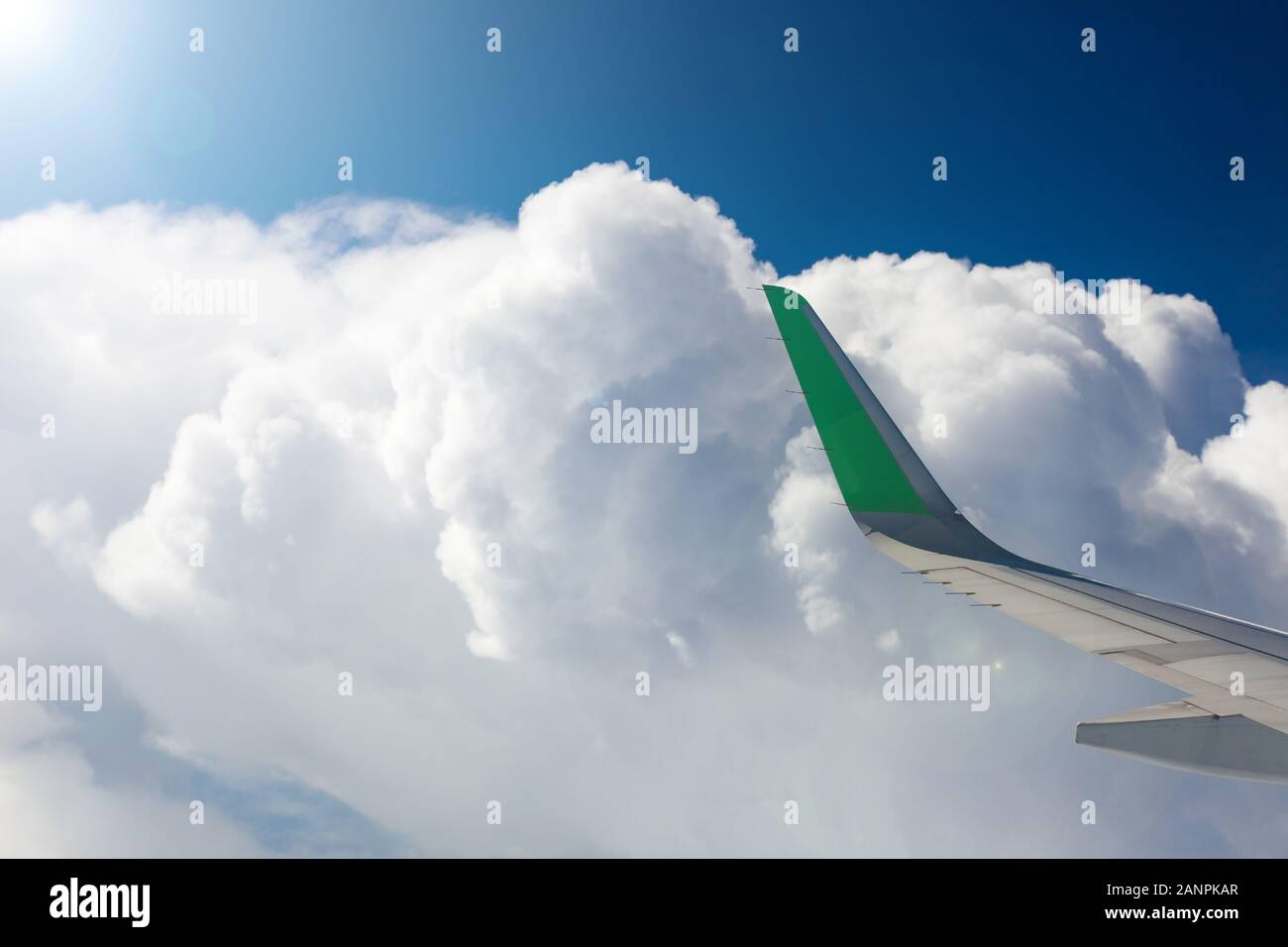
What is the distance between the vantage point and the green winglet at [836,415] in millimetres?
6344

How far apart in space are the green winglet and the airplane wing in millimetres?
10

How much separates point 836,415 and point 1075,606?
2513mm

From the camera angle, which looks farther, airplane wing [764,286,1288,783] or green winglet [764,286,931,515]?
green winglet [764,286,931,515]

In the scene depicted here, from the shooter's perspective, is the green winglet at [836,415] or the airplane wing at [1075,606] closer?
the airplane wing at [1075,606]

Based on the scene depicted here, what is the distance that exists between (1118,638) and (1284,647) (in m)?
1.02

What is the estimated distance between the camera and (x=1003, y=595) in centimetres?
570

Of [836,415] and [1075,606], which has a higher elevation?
[836,415]

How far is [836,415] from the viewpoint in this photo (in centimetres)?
641

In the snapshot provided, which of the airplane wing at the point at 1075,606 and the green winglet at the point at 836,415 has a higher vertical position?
the green winglet at the point at 836,415

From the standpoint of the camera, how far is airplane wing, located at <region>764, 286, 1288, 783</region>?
334 centimetres

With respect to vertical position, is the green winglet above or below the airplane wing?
above

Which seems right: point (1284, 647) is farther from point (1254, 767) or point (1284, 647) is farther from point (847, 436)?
point (847, 436)

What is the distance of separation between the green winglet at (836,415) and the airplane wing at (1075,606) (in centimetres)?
1
